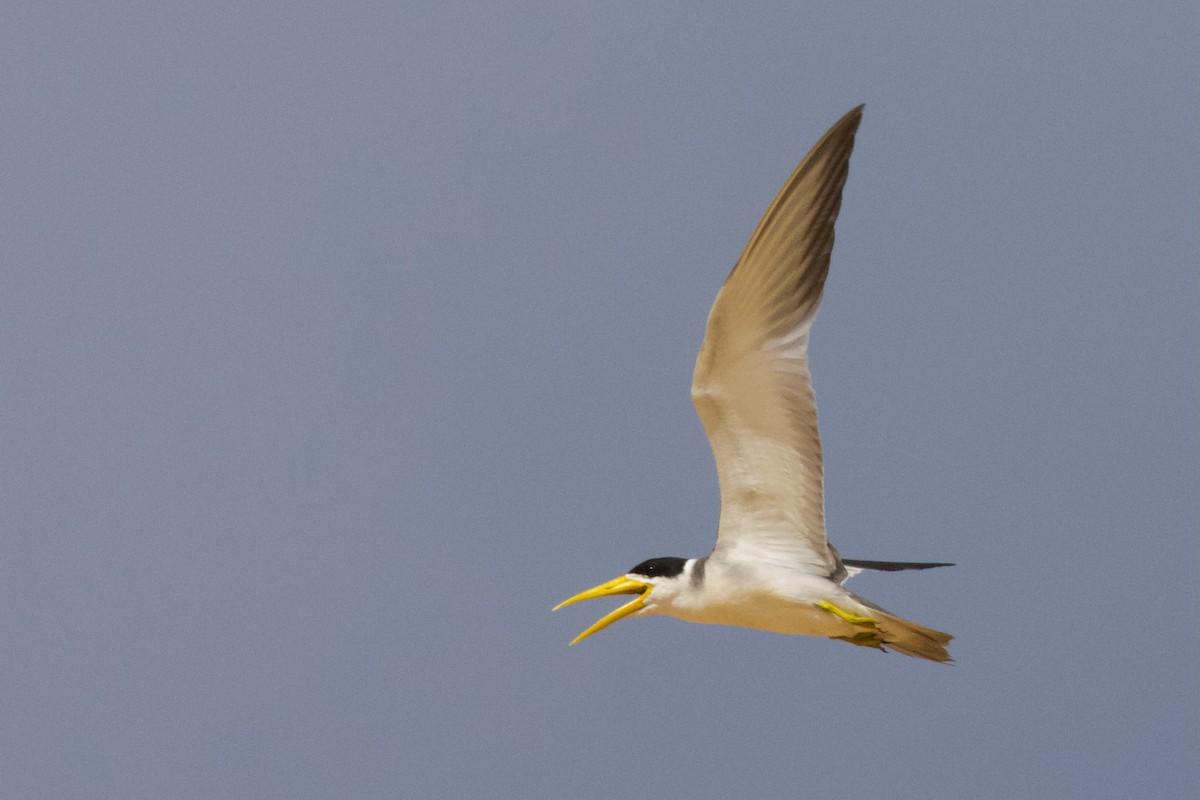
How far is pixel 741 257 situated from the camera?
9344mm

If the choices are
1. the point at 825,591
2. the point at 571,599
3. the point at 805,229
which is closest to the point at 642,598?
the point at 571,599

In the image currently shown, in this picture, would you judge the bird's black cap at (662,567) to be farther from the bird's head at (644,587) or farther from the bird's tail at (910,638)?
the bird's tail at (910,638)

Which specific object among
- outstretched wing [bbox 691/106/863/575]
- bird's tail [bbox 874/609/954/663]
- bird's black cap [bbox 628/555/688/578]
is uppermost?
outstretched wing [bbox 691/106/863/575]

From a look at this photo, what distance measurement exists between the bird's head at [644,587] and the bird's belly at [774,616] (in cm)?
18

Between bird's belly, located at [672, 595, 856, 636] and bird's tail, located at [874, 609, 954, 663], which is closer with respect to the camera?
bird's tail, located at [874, 609, 954, 663]

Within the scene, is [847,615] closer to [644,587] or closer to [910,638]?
[910,638]

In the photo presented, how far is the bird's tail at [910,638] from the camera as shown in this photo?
380 inches

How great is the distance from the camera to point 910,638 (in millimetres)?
9758

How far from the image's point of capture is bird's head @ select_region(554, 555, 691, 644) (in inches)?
397

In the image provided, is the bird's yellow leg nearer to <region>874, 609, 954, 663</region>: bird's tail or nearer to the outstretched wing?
<region>874, 609, 954, 663</region>: bird's tail

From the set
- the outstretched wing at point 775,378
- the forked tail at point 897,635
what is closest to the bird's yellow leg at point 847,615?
the forked tail at point 897,635

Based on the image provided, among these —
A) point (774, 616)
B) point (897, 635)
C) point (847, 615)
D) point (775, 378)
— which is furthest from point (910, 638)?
point (775, 378)

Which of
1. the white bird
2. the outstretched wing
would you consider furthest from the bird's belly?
the outstretched wing

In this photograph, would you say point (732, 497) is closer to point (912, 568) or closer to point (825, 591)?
point (825, 591)
